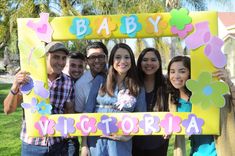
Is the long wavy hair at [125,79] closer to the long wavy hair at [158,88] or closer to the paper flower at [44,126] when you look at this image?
the long wavy hair at [158,88]

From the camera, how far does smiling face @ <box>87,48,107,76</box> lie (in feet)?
11.2

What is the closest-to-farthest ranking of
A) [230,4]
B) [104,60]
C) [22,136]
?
1. [22,136]
2. [104,60]
3. [230,4]

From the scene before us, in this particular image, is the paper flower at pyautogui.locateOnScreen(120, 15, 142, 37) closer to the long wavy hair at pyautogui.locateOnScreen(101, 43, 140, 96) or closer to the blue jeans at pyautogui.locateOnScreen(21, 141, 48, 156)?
the long wavy hair at pyautogui.locateOnScreen(101, 43, 140, 96)

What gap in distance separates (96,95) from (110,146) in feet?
1.40

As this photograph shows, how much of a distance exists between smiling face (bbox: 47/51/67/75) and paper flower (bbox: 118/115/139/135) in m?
0.68

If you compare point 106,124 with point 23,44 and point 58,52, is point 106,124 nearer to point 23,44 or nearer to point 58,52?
point 58,52

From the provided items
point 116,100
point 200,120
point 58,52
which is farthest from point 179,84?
point 58,52

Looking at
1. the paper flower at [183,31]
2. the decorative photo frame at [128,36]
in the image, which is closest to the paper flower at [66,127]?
the decorative photo frame at [128,36]

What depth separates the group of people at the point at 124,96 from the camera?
115 inches

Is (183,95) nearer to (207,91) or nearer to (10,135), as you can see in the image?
(207,91)

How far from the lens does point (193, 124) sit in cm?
293

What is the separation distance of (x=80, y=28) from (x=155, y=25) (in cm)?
60

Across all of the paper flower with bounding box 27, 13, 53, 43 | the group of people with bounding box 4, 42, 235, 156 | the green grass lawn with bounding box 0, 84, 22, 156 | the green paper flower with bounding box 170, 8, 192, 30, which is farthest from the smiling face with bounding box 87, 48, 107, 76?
the green grass lawn with bounding box 0, 84, 22, 156

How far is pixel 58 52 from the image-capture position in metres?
3.04
